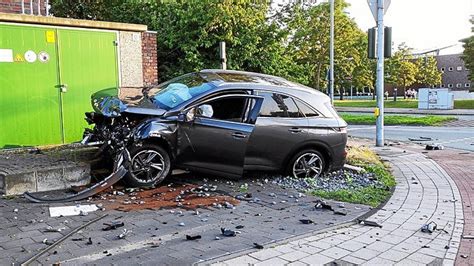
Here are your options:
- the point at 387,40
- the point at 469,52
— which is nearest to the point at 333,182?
the point at 387,40

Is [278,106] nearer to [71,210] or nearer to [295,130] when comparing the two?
[295,130]

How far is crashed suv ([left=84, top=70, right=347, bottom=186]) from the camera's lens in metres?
7.13

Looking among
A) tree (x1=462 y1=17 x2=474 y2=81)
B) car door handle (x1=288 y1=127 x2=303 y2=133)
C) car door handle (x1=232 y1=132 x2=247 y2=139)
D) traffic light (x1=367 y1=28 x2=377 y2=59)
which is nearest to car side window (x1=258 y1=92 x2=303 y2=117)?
car door handle (x1=288 y1=127 x2=303 y2=133)

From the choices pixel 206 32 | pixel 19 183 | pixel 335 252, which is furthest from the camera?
pixel 206 32

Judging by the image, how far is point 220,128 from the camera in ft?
24.3

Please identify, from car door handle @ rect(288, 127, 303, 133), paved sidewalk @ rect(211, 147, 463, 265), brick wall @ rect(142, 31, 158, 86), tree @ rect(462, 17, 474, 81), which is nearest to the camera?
paved sidewalk @ rect(211, 147, 463, 265)

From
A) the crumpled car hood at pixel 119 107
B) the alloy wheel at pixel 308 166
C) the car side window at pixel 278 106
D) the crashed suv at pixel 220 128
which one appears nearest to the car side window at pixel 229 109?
the crashed suv at pixel 220 128

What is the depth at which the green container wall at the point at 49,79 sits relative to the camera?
9.05 metres

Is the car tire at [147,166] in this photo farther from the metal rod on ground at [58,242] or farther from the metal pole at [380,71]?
the metal pole at [380,71]

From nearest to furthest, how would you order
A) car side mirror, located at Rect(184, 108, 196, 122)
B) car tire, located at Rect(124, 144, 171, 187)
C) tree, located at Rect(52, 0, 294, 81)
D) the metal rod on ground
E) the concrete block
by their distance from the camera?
the metal rod on ground < the concrete block < car tire, located at Rect(124, 144, 171, 187) < car side mirror, located at Rect(184, 108, 196, 122) < tree, located at Rect(52, 0, 294, 81)

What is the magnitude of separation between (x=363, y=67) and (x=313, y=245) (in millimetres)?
54150

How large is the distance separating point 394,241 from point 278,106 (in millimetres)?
3455

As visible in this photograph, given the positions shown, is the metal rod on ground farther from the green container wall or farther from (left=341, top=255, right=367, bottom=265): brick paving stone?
the green container wall

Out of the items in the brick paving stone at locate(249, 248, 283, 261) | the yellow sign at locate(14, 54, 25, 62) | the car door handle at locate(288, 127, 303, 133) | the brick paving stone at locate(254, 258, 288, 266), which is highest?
the yellow sign at locate(14, 54, 25, 62)
